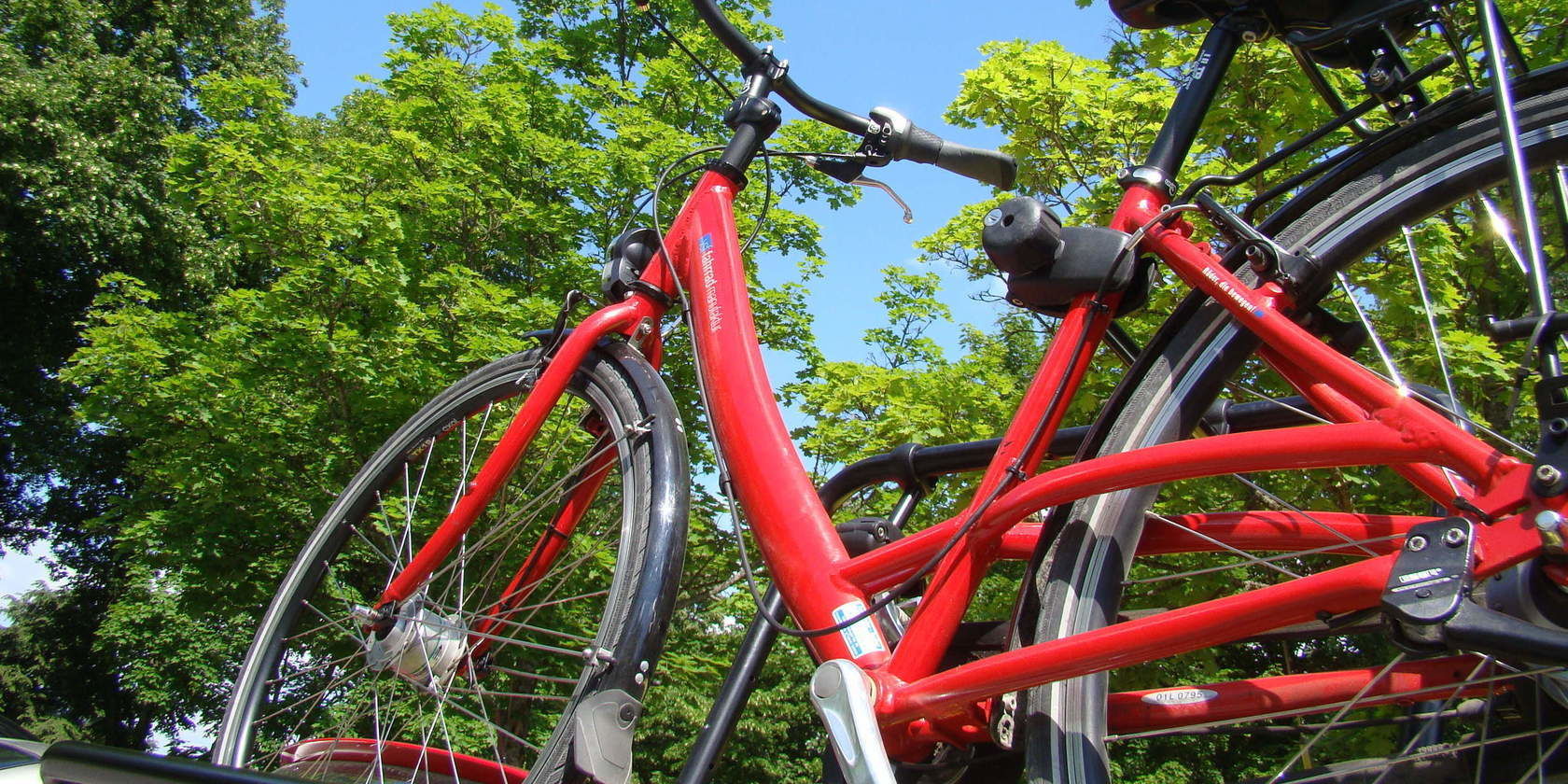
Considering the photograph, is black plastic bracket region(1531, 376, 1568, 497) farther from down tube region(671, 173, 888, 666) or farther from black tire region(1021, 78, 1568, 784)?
down tube region(671, 173, 888, 666)

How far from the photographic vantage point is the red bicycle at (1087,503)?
121cm

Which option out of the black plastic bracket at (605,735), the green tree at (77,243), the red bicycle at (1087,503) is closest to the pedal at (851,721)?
the red bicycle at (1087,503)

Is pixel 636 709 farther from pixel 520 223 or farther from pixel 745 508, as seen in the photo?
pixel 520 223

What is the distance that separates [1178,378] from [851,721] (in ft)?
1.97

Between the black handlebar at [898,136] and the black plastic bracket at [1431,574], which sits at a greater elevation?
the black handlebar at [898,136]

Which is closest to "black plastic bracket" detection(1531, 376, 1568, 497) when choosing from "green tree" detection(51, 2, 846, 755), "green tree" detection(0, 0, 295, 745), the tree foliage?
the tree foliage

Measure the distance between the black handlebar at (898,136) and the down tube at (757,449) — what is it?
0.91 feet

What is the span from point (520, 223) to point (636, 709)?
10.3m

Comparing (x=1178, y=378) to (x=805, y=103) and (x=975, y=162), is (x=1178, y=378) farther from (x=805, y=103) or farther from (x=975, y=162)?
(x=805, y=103)

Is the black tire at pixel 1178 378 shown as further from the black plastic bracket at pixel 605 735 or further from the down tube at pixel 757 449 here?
the black plastic bracket at pixel 605 735

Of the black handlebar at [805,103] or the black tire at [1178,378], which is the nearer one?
the black tire at [1178,378]

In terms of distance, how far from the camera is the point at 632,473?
1901 mm

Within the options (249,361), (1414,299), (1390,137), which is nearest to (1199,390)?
(1390,137)

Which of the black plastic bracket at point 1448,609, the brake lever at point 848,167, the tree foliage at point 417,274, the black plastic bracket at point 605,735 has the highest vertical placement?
the tree foliage at point 417,274
